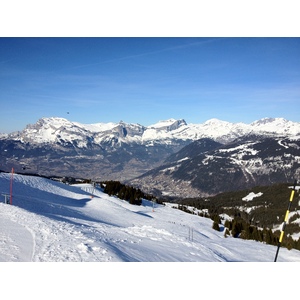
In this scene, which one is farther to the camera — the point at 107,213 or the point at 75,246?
the point at 107,213

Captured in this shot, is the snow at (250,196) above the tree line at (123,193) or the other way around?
the other way around

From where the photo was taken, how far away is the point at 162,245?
53.5ft

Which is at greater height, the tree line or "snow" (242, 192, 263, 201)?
the tree line

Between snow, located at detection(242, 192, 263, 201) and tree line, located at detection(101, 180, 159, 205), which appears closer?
tree line, located at detection(101, 180, 159, 205)

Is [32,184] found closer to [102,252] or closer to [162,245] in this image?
[162,245]

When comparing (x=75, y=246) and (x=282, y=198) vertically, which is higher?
(x=75, y=246)

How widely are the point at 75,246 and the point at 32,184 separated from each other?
90.9ft

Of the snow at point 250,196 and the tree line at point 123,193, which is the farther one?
the snow at point 250,196

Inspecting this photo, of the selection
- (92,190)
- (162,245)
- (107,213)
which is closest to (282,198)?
(92,190)

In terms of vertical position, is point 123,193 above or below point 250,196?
above

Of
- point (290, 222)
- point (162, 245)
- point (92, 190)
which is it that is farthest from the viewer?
point (290, 222)

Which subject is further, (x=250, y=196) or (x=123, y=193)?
(x=250, y=196)
